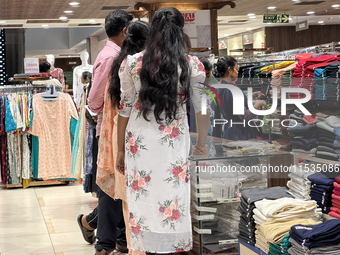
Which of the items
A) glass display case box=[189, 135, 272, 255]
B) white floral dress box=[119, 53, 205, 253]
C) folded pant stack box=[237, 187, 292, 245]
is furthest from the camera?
glass display case box=[189, 135, 272, 255]

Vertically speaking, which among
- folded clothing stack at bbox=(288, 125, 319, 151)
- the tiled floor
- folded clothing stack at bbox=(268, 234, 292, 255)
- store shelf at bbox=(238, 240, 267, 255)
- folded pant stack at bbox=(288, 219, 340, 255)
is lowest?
the tiled floor

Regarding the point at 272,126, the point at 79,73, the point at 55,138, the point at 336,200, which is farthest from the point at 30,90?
the point at 336,200

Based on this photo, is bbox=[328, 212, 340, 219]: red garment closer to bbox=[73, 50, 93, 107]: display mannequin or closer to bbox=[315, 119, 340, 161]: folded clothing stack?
bbox=[315, 119, 340, 161]: folded clothing stack

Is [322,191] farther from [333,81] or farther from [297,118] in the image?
[297,118]

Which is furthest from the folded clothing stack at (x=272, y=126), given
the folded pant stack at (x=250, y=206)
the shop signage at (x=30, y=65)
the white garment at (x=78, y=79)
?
the white garment at (x=78, y=79)

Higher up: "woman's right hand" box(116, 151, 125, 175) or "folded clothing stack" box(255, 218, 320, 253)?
"woman's right hand" box(116, 151, 125, 175)

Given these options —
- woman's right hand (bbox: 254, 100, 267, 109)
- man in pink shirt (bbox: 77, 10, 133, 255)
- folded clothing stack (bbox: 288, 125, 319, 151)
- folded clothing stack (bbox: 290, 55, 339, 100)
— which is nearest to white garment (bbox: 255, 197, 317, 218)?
folded clothing stack (bbox: 288, 125, 319, 151)

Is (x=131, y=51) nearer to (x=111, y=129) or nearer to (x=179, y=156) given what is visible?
(x=111, y=129)

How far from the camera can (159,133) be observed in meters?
2.42

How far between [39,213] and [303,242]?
3.58m

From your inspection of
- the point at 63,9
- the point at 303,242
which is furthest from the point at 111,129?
the point at 63,9

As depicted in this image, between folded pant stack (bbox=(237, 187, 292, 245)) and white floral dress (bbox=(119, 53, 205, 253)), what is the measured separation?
0.39m

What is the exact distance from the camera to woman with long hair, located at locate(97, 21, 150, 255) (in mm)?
2801

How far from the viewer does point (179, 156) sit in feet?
8.02
